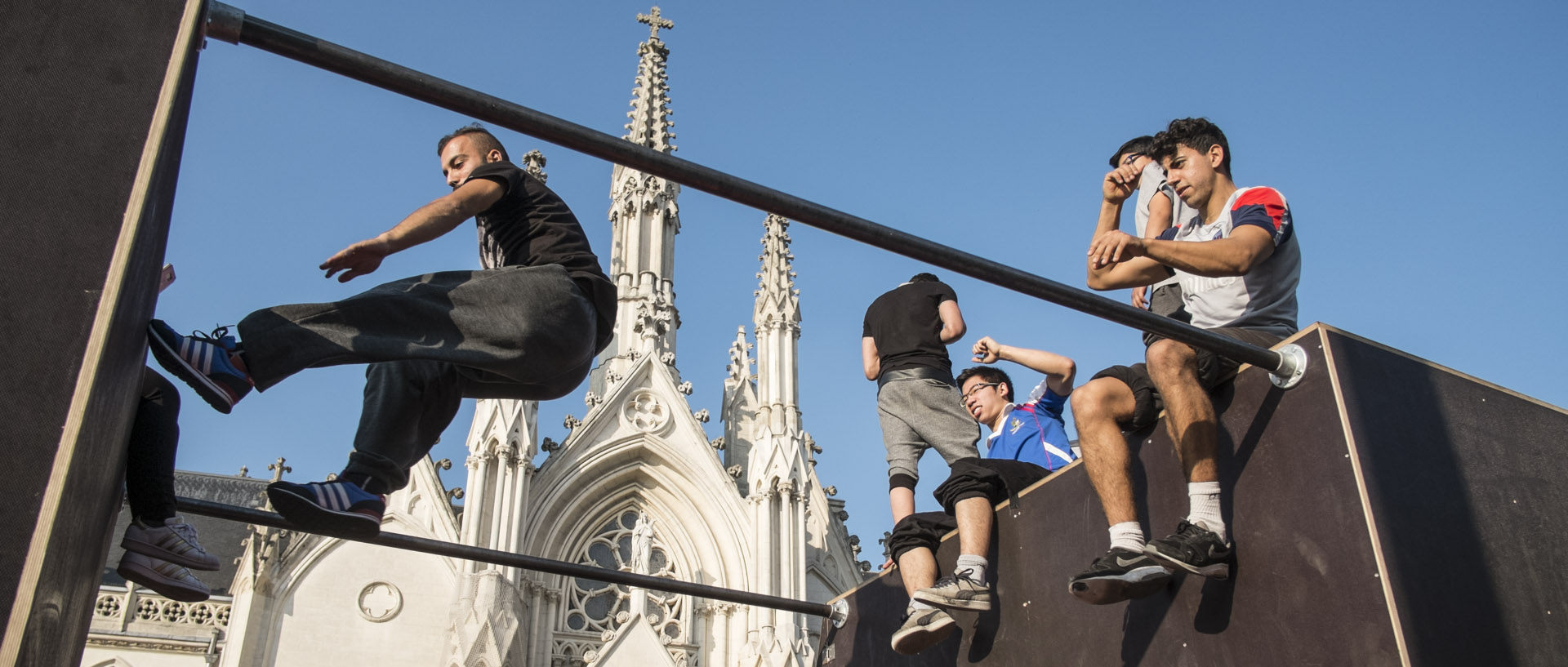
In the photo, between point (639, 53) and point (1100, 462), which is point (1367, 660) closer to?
point (1100, 462)

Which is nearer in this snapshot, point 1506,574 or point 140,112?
point 140,112

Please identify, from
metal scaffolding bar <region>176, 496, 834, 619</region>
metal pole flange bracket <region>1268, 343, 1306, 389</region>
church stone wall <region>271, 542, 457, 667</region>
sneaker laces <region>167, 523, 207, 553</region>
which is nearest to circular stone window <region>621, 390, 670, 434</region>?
church stone wall <region>271, 542, 457, 667</region>

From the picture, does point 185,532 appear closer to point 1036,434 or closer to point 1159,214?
point 1159,214

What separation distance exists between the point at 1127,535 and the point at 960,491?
1.08 m

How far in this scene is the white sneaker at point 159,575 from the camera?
9.84 feet

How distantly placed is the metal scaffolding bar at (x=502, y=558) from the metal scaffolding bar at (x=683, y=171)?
1.21 metres

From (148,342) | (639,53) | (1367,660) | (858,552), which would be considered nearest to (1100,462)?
(1367,660)

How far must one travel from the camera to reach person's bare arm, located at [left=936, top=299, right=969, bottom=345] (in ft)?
19.4

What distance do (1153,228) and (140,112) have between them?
3438 millimetres

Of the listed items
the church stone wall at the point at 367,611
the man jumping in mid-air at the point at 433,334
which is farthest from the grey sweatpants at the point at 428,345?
the church stone wall at the point at 367,611

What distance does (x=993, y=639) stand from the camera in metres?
4.63

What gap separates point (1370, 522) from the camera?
2.98m

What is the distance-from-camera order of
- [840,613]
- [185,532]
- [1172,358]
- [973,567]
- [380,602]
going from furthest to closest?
[380,602]
[840,613]
[973,567]
[1172,358]
[185,532]

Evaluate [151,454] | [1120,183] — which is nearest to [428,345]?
[151,454]
